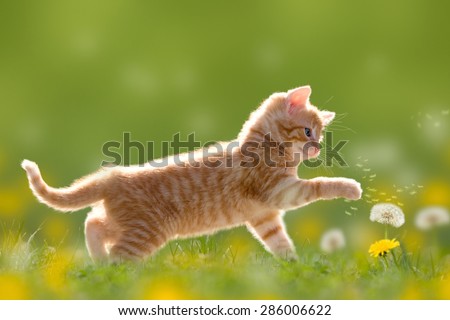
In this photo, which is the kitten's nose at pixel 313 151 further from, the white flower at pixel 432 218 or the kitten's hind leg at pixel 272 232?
the white flower at pixel 432 218

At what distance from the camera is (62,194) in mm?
2838

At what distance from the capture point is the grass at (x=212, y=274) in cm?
218

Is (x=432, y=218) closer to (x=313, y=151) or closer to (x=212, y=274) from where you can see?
(x=313, y=151)

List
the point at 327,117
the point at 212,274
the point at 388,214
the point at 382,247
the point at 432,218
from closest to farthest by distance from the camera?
the point at 212,274, the point at 382,247, the point at 388,214, the point at 432,218, the point at 327,117

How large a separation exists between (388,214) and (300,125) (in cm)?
58

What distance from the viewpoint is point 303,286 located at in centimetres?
228

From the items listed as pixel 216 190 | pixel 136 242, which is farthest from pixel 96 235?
pixel 216 190

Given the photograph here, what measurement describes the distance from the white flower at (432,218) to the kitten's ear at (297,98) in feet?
2.42

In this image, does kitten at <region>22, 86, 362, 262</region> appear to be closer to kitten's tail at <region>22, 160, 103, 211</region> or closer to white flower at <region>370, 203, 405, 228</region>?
kitten's tail at <region>22, 160, 103, 211</region>

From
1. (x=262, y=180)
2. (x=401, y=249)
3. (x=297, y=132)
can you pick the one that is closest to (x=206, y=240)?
(x=262, y=180)

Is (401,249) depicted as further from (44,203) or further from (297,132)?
(44,203)

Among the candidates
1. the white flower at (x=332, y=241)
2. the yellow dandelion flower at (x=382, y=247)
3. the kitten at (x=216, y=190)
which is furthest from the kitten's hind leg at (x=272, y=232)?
the yellow dandelion flower at (x=382, y=247)

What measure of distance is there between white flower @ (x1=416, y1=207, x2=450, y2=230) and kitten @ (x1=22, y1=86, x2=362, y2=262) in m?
0.31
